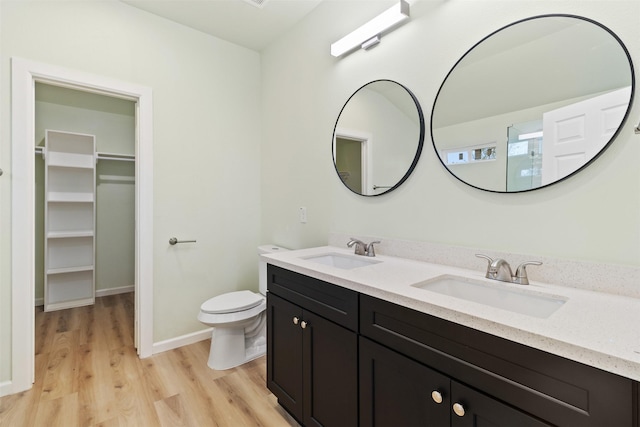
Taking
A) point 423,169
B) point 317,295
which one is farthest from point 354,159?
point 317,295

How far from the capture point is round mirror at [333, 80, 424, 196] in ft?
5.33

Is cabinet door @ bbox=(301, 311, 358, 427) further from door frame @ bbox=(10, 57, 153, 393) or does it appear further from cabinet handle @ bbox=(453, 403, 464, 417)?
door frame @ bbox=(10, 57, 153, 393)

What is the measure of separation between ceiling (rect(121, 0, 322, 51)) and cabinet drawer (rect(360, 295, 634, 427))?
7.53 ft

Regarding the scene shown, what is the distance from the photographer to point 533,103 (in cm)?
118

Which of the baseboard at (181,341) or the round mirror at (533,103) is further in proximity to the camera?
the baseboard at (181,341)

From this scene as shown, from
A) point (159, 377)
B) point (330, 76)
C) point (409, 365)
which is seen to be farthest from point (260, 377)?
point (330, 76)

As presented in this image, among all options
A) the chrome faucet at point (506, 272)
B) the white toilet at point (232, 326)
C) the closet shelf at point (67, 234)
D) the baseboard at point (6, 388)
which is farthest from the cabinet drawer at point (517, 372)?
the closet shelf at point (67, 234)

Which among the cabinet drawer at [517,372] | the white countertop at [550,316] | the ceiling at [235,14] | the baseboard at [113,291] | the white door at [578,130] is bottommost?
the baseboard at [113,291]

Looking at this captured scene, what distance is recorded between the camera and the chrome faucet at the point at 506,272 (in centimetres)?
114

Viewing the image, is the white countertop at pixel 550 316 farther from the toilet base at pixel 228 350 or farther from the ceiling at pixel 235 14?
the ceiling at pixel 235 14

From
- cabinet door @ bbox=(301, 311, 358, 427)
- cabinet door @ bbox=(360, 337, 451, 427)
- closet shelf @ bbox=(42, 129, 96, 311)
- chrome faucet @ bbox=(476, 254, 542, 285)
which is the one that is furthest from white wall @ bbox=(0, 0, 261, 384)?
chrome faucet @ bbox=(476, 254, 542, 285)

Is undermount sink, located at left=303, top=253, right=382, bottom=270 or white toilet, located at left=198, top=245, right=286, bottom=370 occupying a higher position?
undermount sink, located at left=303, top=253, right=382, bottom=270

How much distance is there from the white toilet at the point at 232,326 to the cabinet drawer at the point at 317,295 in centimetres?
60

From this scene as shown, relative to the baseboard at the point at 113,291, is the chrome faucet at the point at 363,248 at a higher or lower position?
higher
